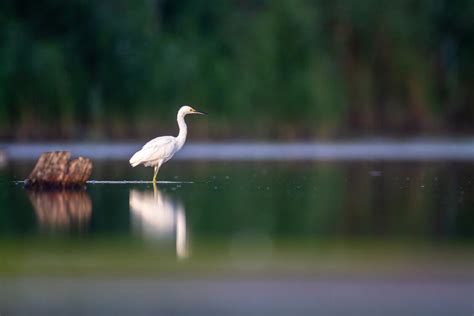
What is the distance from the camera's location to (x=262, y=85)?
1307 inches

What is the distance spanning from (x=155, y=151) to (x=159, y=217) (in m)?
5.11

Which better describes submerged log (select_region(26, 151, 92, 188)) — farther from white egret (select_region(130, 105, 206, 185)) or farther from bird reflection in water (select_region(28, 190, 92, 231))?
white egret (select_region(130, 105, 206, 185))

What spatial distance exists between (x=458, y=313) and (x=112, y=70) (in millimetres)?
28829

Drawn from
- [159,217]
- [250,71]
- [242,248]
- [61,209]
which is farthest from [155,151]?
[250,71]

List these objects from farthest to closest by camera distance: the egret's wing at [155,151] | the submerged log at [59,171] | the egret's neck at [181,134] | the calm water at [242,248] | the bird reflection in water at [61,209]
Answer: the egret's neck at [181,134] < the egret's wing at [155,151] < the submerged log at [59,171] < the bird reflection in water at [61,209] < the calm water at [242,248]

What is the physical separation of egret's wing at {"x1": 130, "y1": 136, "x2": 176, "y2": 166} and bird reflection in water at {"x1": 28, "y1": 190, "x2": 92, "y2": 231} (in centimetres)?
157

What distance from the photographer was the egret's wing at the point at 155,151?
16.2m

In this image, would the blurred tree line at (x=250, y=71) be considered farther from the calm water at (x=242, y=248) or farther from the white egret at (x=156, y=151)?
the calm water at (x=242, y=248)

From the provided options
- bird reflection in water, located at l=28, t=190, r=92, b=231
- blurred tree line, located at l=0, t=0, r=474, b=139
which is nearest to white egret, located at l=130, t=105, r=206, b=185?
bird reflection in water, located at l=28, t=190, r=92, b=231

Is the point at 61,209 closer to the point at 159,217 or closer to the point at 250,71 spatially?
the point at 159,217

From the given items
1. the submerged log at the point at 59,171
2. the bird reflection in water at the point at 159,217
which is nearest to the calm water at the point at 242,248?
the bird reflection in water at the point at 159,217

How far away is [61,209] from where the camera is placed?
12086 mm

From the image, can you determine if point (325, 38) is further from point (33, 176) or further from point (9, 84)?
point (33, 176)

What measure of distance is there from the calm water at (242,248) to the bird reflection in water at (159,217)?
14 millimetres
